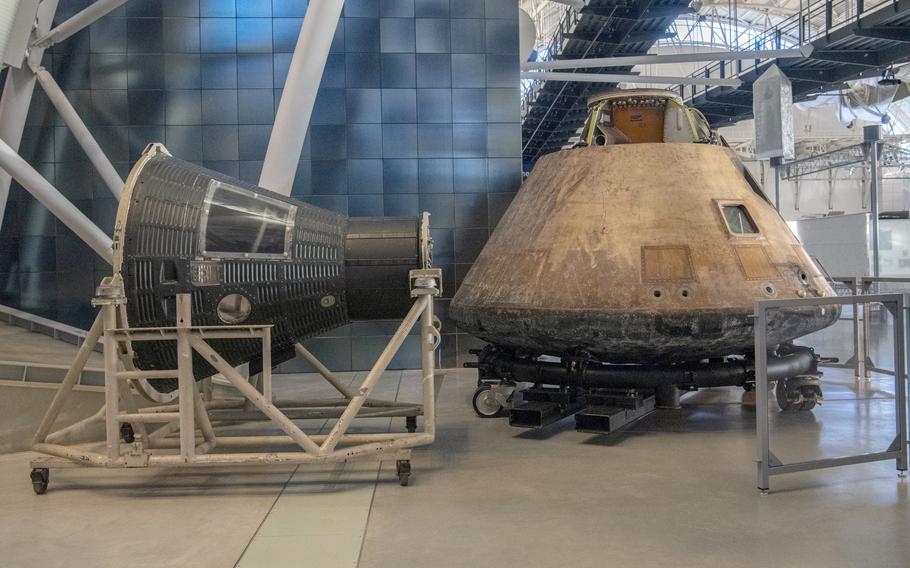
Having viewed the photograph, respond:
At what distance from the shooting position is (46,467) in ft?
14.0

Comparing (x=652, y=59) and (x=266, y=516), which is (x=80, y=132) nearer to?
(x=266, y=516)

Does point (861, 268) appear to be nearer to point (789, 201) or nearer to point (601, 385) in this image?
point (601, 385)

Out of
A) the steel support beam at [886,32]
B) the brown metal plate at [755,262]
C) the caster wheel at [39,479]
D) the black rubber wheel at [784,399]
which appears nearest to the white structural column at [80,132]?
the caster wheel at [39,479]

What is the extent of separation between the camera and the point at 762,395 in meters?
3.85

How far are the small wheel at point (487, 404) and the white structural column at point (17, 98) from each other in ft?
17.2

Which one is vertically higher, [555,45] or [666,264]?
[555,45]

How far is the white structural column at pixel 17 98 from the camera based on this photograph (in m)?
7.87

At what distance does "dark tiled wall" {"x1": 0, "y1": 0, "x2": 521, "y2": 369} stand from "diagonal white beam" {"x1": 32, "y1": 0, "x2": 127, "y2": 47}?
32.2 inches

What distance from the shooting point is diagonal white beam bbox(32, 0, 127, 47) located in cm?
761

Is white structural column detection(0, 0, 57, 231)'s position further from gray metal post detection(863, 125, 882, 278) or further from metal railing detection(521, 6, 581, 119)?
gray metal post detection(863, 125, 882, 278)

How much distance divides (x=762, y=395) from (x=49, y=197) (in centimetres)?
638

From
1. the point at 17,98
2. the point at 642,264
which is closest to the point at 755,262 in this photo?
the point at 642,264

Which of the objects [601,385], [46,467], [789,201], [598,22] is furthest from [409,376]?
[789,201]

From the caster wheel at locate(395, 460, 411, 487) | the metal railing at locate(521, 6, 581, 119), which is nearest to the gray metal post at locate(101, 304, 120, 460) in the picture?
the caster wheel at locate(395, 460, 411, 487)
